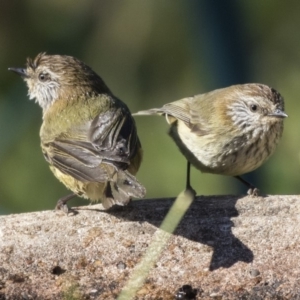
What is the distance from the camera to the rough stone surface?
437 cm

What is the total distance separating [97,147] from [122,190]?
1.75ft

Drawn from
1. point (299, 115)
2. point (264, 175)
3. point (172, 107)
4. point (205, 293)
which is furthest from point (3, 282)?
point (299, 115)

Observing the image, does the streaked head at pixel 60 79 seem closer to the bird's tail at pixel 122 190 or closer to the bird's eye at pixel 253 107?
the bird's eye at pixel 253 107

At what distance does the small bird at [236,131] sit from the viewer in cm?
586

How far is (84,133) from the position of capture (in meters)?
5.51

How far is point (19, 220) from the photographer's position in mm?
4762

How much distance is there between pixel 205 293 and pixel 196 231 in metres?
0.42

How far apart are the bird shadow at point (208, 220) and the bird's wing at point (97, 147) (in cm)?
25

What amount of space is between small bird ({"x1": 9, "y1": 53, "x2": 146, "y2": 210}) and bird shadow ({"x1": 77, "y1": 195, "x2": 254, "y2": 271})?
198 millimetres

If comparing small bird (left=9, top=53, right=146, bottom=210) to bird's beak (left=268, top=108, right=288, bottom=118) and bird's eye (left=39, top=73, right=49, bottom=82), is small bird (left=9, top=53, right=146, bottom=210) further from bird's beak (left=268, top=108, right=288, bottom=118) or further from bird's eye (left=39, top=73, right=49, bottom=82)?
bird's beak (left=268, top=108, right=288, bottom=118)

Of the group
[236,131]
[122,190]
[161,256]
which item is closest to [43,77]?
[236,131]

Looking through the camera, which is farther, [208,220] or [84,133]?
[84,133]

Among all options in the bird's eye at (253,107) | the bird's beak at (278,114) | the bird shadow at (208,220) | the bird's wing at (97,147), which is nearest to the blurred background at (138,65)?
the bird's eye at (253,107)

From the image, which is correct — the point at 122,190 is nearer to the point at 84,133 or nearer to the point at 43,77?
the point at 84,133
